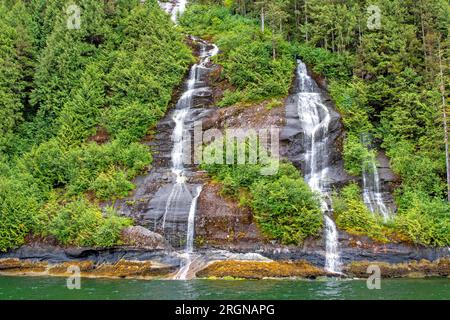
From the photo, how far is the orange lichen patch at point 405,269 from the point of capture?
28531 mm

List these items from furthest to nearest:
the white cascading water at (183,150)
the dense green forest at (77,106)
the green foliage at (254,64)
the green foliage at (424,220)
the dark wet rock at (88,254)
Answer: the green foliage at (254,64), the dense green forest at (77,106), the white cascading water at (183,150), the dark wet rock at (88,254), the green foliage at (424,220)

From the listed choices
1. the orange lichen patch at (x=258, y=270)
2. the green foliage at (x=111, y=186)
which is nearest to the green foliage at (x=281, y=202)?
the orange lichen patch at (x=258, y=270)

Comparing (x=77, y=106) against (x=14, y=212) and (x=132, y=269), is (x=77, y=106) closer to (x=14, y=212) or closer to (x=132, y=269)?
(x=14, y=212)

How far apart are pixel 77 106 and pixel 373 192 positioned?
25.8 m

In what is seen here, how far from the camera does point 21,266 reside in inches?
1227

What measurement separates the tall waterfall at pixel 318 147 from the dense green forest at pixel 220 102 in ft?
3.42

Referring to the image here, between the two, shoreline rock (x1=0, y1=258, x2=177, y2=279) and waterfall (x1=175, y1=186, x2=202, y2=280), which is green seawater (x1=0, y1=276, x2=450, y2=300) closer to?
shoreline rock (x1=0, y1=258, x2=177, y2=279)

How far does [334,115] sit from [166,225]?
16.6 m

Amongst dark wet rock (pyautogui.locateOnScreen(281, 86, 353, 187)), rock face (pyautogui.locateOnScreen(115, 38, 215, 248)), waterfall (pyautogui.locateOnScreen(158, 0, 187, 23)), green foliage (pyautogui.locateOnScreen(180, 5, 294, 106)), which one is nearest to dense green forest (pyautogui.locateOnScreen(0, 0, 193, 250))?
rock face (pyautogui.locateOnScreen(115, 38, 215, 248))

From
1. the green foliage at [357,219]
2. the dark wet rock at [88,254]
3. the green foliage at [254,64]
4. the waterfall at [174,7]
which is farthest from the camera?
the waterfall at [174,7]

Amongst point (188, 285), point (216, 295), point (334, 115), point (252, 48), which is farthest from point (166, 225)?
point (252, 48)

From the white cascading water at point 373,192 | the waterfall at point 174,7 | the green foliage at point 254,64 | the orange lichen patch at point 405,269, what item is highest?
the waterfall at point 174,7

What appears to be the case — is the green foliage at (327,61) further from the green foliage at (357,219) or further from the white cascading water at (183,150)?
the green foliage at (357,219)
